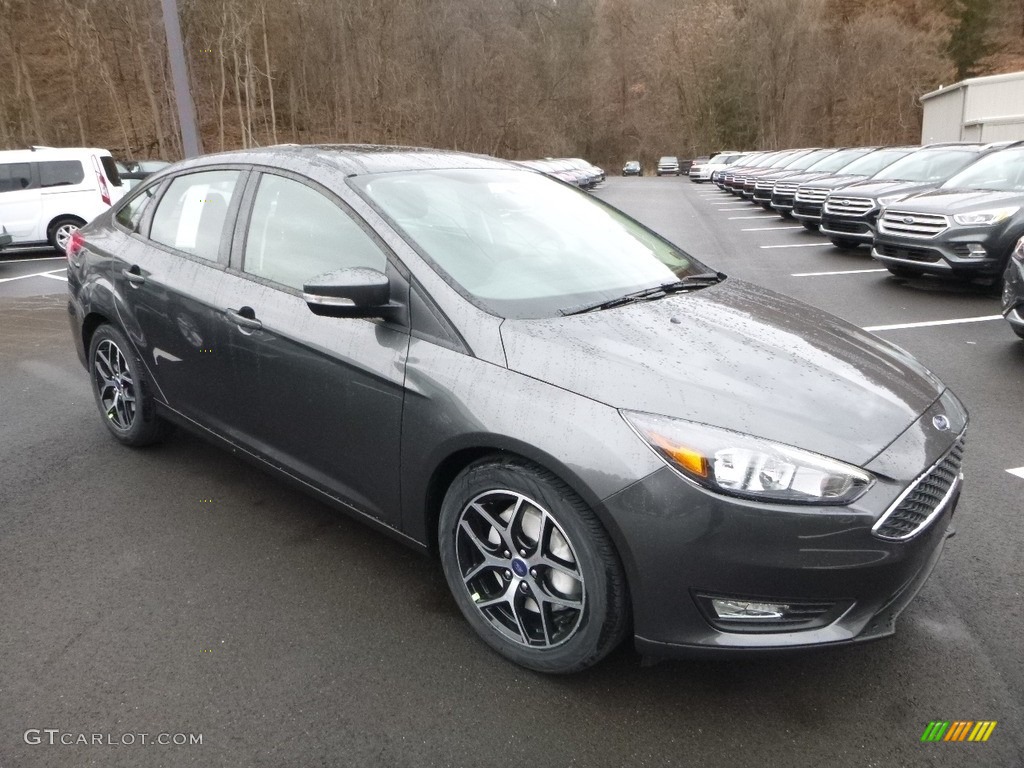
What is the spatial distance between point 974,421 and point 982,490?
1059 mm

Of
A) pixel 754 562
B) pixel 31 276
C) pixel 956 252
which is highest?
pixel 754 562

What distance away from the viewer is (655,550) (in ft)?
7.08

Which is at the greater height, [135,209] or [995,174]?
[135,209]

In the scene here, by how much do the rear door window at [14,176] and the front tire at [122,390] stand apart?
10585 millimetres

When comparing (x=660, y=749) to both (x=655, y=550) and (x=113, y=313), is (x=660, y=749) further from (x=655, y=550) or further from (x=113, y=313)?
(x=113, y=313)

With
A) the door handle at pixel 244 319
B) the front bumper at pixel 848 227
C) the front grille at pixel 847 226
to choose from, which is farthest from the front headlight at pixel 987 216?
the door handle at pixel 244 319

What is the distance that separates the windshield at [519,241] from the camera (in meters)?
2.83

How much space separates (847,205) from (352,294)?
1085 cm

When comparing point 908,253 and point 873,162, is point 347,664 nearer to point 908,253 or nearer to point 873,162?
point 908,253

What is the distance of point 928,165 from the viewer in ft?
40.4

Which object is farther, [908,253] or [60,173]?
[60,173]

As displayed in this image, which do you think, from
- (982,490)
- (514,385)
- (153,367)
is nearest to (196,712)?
(514,385)

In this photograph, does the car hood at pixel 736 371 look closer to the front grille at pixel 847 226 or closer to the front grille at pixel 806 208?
the front grille at pixel 847 226

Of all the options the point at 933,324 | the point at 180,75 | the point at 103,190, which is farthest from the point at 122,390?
the point at 103,190
